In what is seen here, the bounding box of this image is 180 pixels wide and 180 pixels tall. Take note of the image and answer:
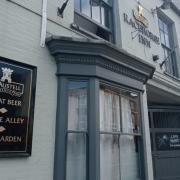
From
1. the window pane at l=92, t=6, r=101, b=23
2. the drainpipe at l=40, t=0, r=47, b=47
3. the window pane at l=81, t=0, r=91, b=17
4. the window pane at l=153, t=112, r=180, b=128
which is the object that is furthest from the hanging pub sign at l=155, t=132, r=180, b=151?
the drainpipe at l=40, t=0, r=47, b=47

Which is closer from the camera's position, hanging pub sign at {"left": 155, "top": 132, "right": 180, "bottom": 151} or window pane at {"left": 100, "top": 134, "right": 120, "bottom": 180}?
window pane at {"left": 100, "top": 134, "right": 120, "bottom": 180}

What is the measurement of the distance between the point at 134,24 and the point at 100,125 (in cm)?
378

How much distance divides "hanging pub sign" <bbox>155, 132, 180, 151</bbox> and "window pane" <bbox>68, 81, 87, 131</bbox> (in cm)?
Result: 424

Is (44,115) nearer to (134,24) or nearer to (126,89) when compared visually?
(126,89)

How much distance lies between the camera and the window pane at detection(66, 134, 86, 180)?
4.55 metres

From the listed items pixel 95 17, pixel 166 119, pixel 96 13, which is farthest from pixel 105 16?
pixel 166 119

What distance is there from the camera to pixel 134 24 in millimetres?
7586

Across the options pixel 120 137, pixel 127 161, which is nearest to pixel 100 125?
pixel 120 137

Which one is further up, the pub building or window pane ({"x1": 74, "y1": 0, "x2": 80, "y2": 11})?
window pane ({"x1": 74, "y1": 0, "x2": 80, "y2": 11})

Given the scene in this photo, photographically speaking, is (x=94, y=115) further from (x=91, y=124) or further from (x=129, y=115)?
(x=129, y=115)

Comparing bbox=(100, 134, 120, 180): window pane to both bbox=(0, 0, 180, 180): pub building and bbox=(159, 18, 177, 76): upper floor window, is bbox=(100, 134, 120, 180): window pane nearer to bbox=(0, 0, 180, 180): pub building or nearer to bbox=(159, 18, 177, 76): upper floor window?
bbox=(0, 0, 180, 180): pub building

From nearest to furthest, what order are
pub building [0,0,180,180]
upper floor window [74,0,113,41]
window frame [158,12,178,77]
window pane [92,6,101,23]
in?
pub building [0,0,180,180], upper floor window [74,0,113,41], window pane [92,6,101,23], window frame [158,12,178,77]

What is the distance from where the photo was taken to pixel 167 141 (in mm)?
8461

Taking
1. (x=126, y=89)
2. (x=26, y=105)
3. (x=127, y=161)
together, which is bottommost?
(x=127, y=161)
